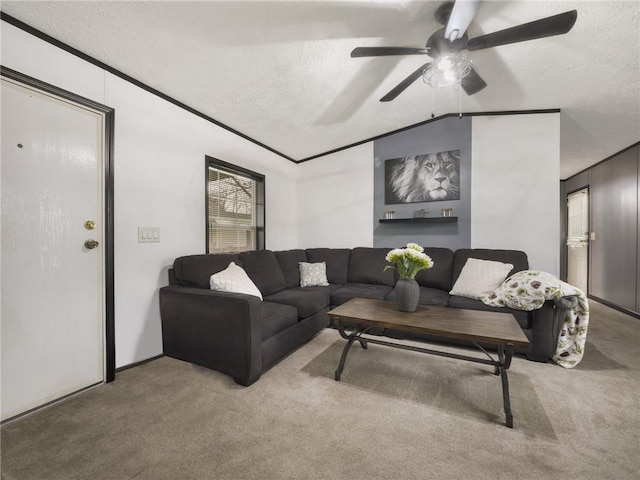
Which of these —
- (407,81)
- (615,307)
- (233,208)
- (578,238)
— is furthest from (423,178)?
(578,238)

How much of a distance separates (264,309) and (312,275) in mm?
1274

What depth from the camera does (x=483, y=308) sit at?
2.46 meters

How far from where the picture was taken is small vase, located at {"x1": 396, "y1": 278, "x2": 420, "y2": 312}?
2.04 meters

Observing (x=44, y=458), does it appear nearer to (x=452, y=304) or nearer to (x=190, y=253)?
(x=190, y=253)

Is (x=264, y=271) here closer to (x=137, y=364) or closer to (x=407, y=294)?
(x=137, y=364)

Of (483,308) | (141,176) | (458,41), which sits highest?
(458,41)

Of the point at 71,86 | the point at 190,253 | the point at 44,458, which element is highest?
the point at 71,86

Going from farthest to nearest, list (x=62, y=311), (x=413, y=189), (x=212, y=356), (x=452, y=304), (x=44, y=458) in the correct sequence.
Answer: (x=413, y=189) < (x=452, y=304) < (x=212, y=356) < (x=62, y=311) < (x=44, y=458)

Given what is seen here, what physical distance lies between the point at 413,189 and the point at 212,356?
10.7 ft

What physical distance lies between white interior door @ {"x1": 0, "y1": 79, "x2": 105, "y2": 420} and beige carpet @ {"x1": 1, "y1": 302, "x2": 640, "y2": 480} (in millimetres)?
216

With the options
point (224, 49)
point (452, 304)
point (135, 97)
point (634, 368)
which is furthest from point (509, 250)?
point (135, 97)

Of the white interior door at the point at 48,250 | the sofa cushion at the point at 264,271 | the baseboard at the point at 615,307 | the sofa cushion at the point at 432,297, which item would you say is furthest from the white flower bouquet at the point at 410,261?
the baseboard at the point at 615,307

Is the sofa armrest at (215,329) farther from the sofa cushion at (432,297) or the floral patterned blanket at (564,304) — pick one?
the floral patterned blanket at (564,304)

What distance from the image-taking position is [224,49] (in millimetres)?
2025
